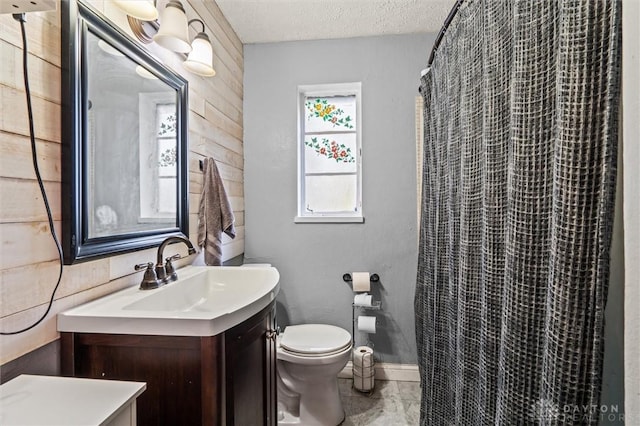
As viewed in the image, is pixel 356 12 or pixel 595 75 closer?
pixel 595 75

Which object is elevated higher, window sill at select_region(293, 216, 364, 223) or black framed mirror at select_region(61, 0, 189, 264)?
black framed mirror at select_region(61, 0, 189, 264)

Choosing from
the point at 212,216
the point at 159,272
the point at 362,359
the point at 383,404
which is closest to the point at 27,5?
the point at 159,272

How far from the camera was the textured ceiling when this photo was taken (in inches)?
76.9

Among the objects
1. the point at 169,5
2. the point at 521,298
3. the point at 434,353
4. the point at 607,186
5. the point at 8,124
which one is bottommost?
the point at 434,353

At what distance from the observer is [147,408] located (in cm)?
90

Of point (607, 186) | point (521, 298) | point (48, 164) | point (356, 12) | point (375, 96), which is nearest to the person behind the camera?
point (607, 186)

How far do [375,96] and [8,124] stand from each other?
2.01 metres

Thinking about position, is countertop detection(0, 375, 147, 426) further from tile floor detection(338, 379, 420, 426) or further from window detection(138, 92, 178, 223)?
tile floor detection(338, 379, 420, 426)

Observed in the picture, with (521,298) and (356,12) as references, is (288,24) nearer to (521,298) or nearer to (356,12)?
(356,12)

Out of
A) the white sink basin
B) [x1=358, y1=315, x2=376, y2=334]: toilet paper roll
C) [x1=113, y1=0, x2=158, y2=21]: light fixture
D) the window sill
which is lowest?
[x1=358, y1=315, x2=376, y2=334]: toilet paper roll

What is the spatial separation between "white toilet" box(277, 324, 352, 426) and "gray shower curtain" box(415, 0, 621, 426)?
0.70m

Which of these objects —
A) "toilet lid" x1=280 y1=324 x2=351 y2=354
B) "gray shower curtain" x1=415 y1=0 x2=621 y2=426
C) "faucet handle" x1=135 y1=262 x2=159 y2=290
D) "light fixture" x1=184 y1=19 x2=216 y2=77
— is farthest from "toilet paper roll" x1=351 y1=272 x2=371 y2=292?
"light fixture" x1=184 y1=19 x2=216 y2=77

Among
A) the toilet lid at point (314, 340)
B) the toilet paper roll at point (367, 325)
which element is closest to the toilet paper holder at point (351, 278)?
the toilet paper roll at point (367, 325)

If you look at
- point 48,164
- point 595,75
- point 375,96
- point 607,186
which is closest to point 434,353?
point 607,186
